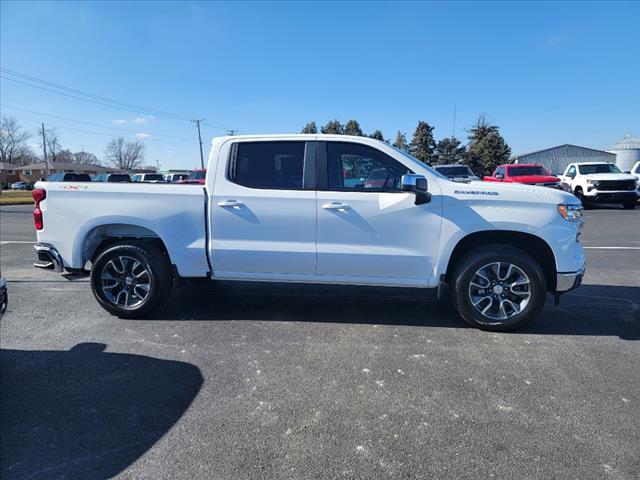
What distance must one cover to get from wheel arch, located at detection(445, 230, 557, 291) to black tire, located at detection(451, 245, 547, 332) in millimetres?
124

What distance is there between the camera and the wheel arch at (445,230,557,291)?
4.33m

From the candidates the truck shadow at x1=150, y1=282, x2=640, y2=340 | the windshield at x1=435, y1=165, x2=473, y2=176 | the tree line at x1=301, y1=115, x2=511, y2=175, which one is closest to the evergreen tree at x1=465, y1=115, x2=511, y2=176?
the tree line at x1=301, y1=115, x2=511, y2=175

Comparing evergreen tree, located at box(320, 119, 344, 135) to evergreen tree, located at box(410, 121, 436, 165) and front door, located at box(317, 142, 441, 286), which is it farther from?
front door, located at box(317, 142, 441, 286)

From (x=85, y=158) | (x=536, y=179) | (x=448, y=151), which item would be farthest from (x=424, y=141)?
(x=85, y=158)

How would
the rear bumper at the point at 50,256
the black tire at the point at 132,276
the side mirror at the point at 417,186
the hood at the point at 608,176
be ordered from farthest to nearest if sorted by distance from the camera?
1. the hood at the point at 608,176
2. the rear bumper at the point at 50,256
3. the black tire at the point at 132,276
4. the side mirror at the point at 417,186

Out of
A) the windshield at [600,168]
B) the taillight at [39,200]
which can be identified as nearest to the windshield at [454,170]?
the windshield at [600,168]

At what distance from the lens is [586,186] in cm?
1831

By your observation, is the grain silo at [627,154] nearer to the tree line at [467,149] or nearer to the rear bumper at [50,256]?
the tree line at [467,149]

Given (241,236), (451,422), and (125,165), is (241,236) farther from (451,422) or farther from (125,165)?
(125,165)

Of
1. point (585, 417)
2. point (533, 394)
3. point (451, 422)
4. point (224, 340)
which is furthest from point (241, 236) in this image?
point (585, 417)

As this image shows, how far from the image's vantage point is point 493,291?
14.1ft

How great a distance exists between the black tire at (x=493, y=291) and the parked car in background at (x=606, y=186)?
16647 mm

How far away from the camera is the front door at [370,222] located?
430 cm

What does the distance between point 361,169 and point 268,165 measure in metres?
1.00
